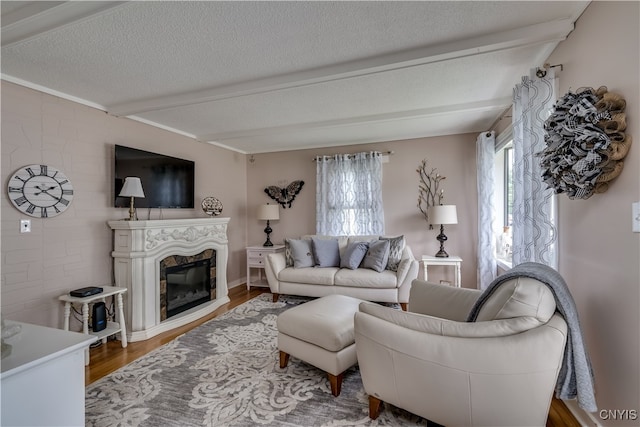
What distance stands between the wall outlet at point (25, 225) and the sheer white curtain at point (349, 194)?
337 centimetres

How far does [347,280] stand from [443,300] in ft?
5.28

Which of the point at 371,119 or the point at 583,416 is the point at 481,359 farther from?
the point at 371,119

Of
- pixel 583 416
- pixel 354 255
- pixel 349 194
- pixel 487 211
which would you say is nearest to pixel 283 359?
pixel 354 255

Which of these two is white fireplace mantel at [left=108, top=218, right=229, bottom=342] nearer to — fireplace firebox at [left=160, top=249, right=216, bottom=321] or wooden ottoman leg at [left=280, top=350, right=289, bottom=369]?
fireplace firebox at [left=160, top=249, right=216, bottom=321]

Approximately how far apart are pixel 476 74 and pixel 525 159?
2.83 feet

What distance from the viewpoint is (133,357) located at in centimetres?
248

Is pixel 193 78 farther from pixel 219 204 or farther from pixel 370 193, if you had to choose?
pixel 370 193

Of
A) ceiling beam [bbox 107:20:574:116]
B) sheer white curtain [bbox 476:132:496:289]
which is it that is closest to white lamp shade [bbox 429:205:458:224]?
sheer white curtain [bbox 476:132:496:289]

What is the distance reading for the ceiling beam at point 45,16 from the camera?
4.88ft

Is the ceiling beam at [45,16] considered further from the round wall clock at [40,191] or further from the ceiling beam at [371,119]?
the ceiling beam at [371,119]

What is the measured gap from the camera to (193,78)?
234 cm

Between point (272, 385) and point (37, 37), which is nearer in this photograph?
point (37, 37)

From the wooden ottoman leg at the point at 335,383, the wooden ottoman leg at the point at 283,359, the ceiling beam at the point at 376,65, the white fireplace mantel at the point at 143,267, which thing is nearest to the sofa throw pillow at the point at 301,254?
the white fireplace mantel at the point at 143,267

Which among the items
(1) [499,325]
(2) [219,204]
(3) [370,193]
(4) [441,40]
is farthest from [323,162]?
(1) [499,325]
